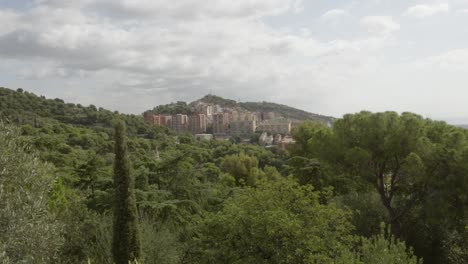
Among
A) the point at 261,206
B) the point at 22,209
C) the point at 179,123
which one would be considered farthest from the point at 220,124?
the point at 22,209

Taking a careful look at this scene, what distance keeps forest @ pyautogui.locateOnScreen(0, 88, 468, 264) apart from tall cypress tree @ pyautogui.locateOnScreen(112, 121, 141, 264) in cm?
3

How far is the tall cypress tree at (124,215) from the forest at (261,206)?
0.03m

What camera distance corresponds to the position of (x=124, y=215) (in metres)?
11.5

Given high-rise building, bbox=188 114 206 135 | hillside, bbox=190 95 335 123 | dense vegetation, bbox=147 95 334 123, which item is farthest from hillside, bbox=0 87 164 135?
hillside, bbox=190 95 335 123

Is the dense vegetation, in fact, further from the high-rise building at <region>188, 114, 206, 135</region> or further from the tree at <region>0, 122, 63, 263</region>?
the tree at <region>0, 122, 63, 263</region>

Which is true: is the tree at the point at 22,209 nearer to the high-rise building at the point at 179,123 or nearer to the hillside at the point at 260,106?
the high-rise building at the point at 179,123

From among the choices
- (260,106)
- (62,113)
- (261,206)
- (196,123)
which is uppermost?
(260,106)

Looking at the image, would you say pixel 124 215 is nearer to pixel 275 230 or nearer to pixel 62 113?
pixel 275 230

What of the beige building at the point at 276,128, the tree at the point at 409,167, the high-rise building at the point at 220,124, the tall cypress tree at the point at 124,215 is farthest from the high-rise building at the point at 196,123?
the tall cypress tree at the point at 124,215

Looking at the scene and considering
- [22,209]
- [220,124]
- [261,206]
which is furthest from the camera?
[220,124]

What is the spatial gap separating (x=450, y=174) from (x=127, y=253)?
11173 millimetres

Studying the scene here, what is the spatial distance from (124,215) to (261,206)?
3941 mm

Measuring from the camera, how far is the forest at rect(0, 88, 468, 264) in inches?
334

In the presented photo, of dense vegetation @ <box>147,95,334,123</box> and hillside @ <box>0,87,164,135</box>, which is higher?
dense vegetation @ <box>147,95,334,123</box>
